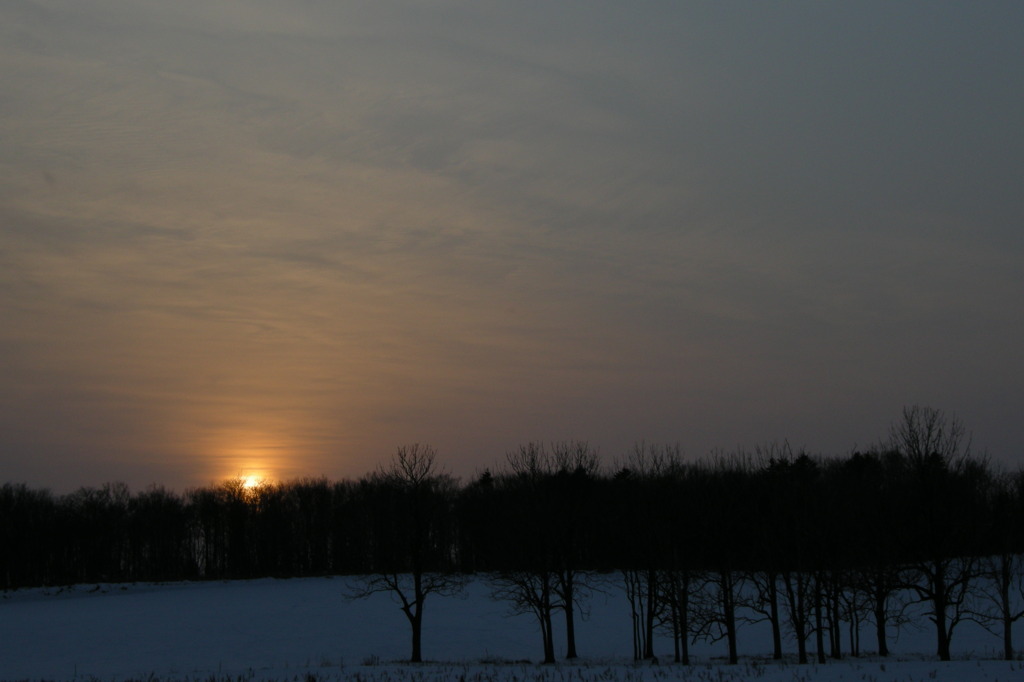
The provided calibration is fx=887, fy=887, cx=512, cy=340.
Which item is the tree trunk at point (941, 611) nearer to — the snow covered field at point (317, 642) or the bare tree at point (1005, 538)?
the snow covered field at point (317, 642)

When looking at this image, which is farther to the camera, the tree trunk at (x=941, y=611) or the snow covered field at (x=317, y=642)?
the tree trunk at (x=941, y=611)

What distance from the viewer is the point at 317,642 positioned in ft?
183

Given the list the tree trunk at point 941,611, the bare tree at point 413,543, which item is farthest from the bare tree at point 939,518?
the bare tree at point 413,543

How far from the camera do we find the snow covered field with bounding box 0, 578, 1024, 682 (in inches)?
1331

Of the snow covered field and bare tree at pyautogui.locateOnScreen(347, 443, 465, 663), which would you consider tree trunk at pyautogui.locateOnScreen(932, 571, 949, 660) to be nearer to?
the snow covered field

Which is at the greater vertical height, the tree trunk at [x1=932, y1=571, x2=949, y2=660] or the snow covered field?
the tree trunk at [x1=932, y1=571, x2=949, y2=660]

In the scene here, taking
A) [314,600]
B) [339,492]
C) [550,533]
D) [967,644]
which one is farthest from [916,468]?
[339,492]

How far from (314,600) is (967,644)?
49.6m

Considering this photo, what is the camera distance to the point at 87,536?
113688 mm

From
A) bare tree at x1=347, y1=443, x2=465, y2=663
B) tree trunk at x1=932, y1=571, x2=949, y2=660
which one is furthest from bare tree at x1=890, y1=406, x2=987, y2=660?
bare tree at x1=347, y1=443, x2=465, y2=663

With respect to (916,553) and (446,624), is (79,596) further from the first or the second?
(916,553)

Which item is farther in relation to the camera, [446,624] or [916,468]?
[446,624]

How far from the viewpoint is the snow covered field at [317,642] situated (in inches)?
1331

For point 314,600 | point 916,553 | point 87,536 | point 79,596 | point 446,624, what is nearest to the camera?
point 916,553
